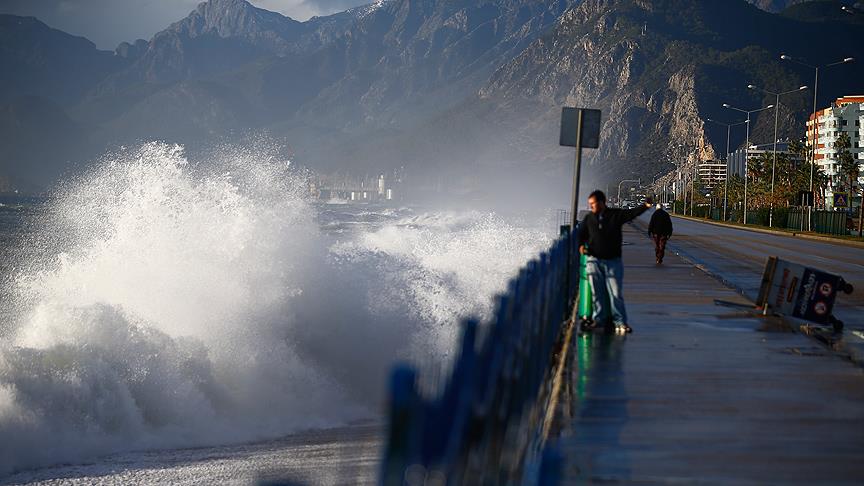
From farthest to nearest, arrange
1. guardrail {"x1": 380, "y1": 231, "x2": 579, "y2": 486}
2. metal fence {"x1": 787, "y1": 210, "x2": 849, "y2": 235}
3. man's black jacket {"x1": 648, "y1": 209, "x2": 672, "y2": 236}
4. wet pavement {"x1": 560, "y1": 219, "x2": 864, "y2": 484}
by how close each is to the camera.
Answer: metal fence {"x1": 787, "y1": 210, "x2": 849, "y2": 235} → man's black jacket {"x1": 648, "y1": 209, "x2": 672, "y2": 236} → wet pavement {"x1": 560, "y1": 219, "x2": 864, "y2": 484} → guardrail {"x1": 380, "y1": 231, "x2": 579, "y2": 486}

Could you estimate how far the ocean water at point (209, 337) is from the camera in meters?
13.7

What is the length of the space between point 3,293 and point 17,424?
29.4 metres

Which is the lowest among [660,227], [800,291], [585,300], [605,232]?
[585,300]

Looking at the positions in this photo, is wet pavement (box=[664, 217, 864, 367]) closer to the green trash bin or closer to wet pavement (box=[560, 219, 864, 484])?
wet pavement (box=[560, 219, 864, 484])

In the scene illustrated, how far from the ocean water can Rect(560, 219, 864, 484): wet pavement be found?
7.35ft

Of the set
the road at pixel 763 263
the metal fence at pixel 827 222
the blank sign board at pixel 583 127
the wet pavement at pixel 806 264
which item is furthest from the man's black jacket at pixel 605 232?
the metal fence at pixel 827 222

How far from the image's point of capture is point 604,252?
12500 millimetres

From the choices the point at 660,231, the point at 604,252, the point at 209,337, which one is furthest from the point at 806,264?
the point at 604,252

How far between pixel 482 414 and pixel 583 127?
38.7ft

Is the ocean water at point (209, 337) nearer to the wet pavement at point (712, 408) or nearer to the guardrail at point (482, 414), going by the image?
the wet pavement at point (712, 408)

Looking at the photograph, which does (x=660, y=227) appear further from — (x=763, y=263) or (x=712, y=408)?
(x=712, y=408)

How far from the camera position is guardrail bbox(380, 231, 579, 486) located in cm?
258

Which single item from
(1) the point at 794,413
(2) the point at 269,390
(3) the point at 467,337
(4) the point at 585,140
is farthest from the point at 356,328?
(3) the point at 467,337

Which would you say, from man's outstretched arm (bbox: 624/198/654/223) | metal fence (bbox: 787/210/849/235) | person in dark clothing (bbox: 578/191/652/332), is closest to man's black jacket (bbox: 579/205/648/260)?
person in dark clothing (bbox: 578/191/652/332)
